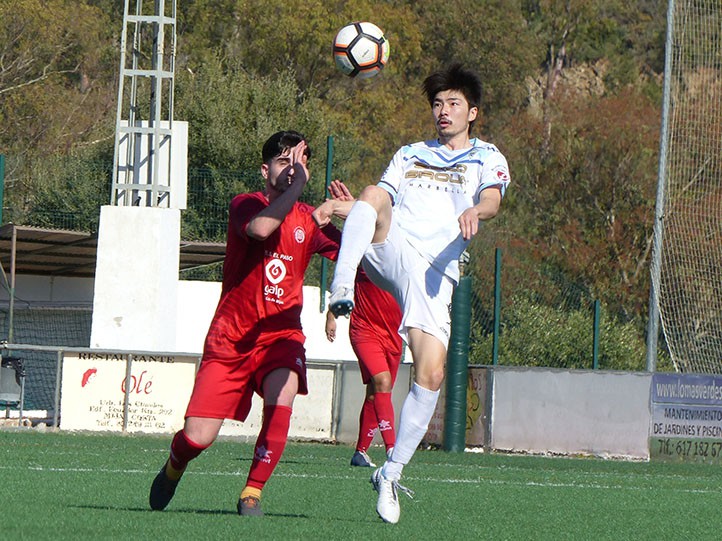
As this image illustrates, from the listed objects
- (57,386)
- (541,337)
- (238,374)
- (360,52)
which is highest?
(360,52)

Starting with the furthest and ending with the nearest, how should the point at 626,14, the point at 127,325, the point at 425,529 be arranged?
the point at 626,14 → the point at 127,325 → the point at 425,529

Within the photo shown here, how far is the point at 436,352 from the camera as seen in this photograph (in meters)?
7.01

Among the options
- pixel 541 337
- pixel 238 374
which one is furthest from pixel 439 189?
pixel 541 337

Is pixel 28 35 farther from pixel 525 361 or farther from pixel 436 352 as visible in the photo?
pixel 436 352

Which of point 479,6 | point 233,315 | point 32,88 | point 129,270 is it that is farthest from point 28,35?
point 233,315

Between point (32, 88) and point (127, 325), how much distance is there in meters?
26.7

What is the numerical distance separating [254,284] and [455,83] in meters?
1.54

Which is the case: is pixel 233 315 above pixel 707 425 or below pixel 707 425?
above

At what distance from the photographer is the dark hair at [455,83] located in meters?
7.42

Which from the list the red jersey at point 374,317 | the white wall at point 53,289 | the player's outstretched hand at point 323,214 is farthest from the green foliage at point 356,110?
the player's outstretched hand at point 323,214

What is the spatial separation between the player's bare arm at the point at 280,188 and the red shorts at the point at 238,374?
1.84 feet

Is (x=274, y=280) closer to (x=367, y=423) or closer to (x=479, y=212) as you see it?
(x=479, y=212)

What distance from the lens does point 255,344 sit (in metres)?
6.88

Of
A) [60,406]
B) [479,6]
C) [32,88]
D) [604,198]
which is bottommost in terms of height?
[60,406]
